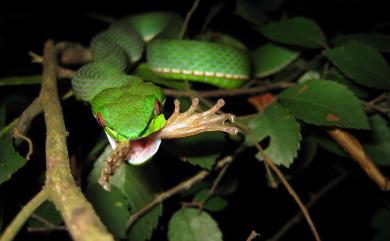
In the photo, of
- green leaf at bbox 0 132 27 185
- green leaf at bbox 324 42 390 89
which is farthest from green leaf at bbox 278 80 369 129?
green leaf at bbox 0 132 27 185

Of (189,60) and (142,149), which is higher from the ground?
(142,149)

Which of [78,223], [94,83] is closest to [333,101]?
[94,83]

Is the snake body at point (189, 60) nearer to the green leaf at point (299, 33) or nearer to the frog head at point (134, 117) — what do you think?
the green leaf at point (299, 33)

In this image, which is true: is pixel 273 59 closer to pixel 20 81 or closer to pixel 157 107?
pixel 157 107

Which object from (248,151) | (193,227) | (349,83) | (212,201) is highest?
(349,83)

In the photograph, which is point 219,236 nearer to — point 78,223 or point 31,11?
point 78,223

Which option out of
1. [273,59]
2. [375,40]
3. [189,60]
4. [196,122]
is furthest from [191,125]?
[375,40]
